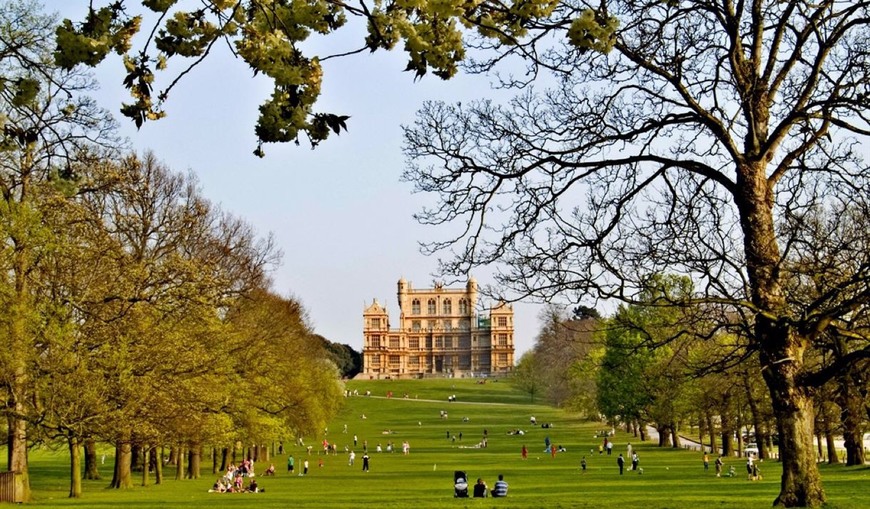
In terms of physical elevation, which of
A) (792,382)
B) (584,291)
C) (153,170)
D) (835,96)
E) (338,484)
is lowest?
(338,484)

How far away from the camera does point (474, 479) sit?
34969 mm

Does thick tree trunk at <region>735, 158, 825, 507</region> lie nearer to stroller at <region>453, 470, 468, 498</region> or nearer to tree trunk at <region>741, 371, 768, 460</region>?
stroller at <region>453, 470, 468, 498</region>

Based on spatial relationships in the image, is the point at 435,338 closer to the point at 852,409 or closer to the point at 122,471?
the point at 122,471

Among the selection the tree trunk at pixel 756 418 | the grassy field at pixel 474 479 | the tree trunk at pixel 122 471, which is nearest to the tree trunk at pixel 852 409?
the grassy field at pixel 474 479

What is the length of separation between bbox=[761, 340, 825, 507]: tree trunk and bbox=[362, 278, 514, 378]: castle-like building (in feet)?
494

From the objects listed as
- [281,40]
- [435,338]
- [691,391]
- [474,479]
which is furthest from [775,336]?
[435,338]

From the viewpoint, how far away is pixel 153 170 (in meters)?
32.0

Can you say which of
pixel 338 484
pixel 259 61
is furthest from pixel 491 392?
pixel 259 61

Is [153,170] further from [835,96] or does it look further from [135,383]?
[835,96]

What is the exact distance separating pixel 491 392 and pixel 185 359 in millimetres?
109195

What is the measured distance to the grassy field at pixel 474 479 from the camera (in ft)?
75.7

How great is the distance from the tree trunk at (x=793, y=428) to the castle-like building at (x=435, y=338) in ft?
494

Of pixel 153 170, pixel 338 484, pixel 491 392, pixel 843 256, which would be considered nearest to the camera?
pixel 843 256

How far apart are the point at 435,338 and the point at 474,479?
Answer: 137 metres
